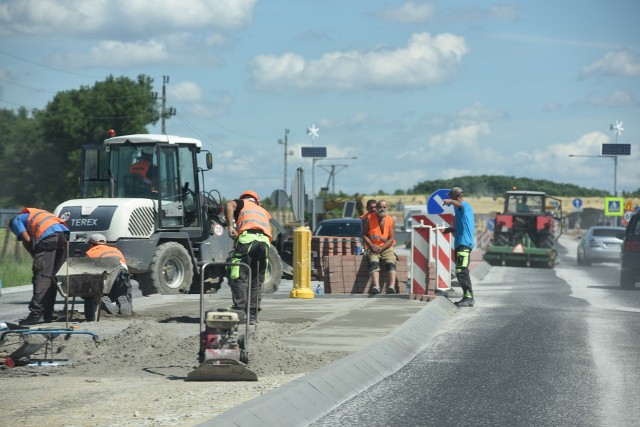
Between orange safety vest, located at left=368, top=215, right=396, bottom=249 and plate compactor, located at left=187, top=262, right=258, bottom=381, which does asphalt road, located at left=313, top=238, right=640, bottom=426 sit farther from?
orange safety vest, located at left=368, top=215, right=396, bottom=249

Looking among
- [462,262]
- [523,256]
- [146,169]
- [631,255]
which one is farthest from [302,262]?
[523,256]

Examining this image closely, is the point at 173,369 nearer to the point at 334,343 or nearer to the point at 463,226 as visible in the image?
the point at 334,343

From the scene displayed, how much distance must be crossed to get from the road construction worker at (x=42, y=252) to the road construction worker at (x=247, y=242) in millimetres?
2683

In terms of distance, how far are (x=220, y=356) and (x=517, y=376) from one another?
2.81 meters

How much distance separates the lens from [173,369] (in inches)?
384

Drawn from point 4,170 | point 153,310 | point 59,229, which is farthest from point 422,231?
point 4,170

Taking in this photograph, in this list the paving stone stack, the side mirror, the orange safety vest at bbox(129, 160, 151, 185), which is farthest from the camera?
the orange safety vest at bbox(129, 160, 151, 185)

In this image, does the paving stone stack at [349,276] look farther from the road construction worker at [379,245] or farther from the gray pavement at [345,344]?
the gray pavement at [345,344]

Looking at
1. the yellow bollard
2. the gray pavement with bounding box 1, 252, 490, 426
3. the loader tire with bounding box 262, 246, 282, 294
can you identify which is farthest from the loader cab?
the yellow bollard

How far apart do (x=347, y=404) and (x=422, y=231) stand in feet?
32.7

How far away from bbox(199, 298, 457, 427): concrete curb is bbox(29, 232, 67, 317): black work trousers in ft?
15.4

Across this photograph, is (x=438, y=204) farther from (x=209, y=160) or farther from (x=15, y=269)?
(x=15, y=269)

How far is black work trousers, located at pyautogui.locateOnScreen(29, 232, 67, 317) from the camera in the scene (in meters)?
14.4

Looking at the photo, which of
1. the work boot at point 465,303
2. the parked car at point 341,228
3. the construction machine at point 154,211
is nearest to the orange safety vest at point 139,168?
the construction machine at point 154,211
